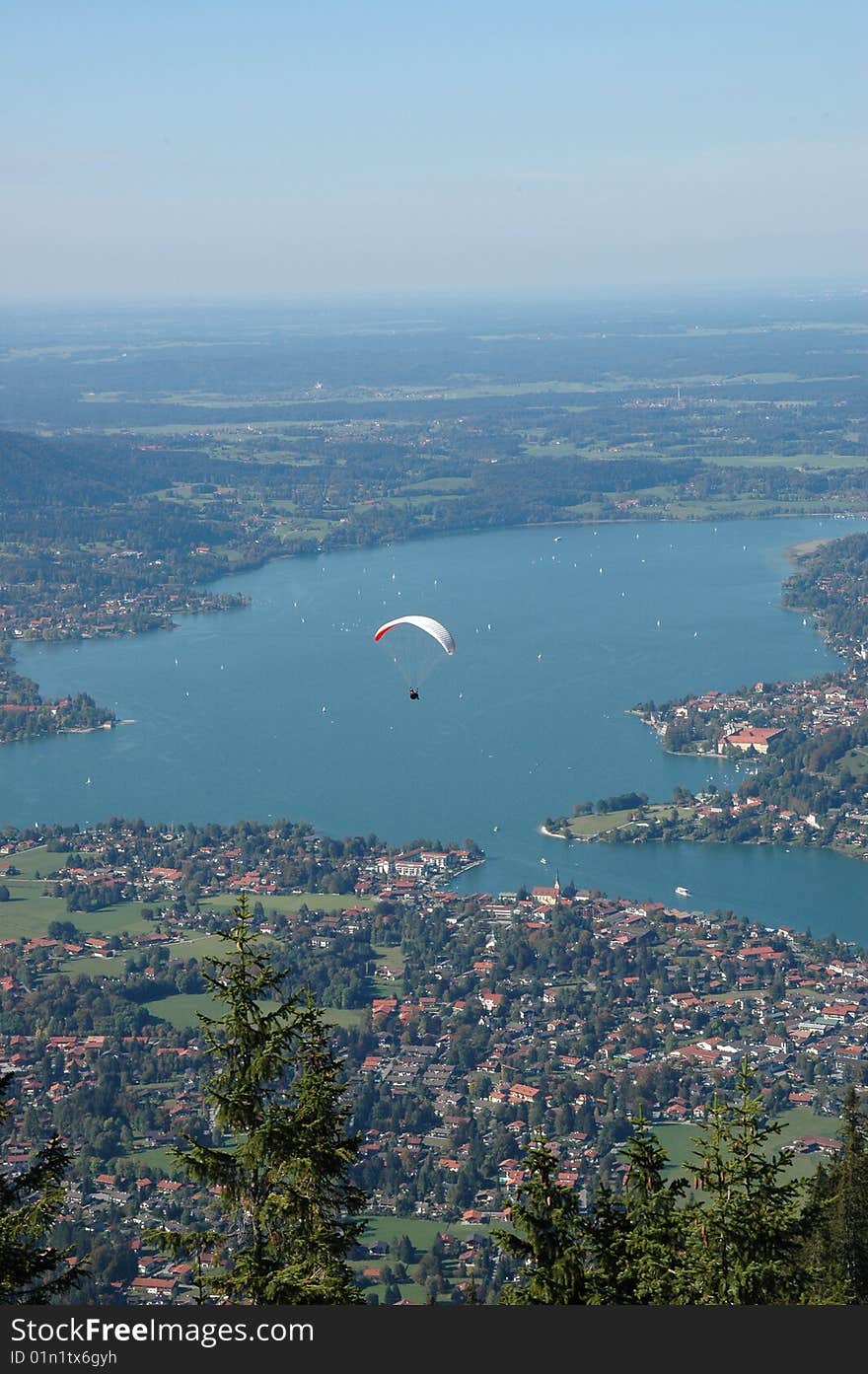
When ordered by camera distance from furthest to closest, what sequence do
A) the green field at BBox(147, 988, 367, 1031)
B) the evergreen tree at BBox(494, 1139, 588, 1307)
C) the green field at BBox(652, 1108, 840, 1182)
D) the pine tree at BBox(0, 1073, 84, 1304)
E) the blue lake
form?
the blue lake < the green field at BBox(147, 988, 367, 1031) < the green field at BBox(652, 1108, 840, 1182) < the evergreen tree at BBox(494, 1139, 588, 1307) < the pine tree at BBox(0, 1073, 84, 1304)

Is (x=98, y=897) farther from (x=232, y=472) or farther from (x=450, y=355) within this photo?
(x=450, y=355)

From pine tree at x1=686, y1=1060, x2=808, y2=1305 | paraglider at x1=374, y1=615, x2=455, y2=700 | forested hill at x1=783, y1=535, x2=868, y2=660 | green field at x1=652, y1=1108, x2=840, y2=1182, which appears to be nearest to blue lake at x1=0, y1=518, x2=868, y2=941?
paraglider at x1=374, y1=615, x2=455, y2=700

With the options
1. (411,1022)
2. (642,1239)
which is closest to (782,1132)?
(411,1022)

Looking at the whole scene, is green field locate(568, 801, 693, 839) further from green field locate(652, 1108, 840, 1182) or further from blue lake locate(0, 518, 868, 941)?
green field locate(652, 1108, 840, 1182)

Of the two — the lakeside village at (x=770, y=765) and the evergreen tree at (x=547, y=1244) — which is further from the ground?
the evergreen tree at (x=547, y=1244)

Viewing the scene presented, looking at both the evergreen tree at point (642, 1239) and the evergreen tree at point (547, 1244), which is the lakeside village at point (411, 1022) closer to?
the evergreen tree at point (642, 1239)

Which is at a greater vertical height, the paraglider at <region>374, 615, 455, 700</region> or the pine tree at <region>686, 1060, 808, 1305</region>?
the pine tree at <region>686, 1060, 808, 1305</region>

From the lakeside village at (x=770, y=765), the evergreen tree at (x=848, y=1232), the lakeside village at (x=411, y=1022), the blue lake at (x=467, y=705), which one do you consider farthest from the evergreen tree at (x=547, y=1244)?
the lakeside village at (x=770, y=765)

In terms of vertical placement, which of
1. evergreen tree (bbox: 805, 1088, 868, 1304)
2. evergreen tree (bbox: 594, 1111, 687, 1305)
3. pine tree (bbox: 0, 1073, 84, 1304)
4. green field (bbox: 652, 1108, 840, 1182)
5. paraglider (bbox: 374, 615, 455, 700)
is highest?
pine tree (bbox: 0, 1073, 84, 1304)
